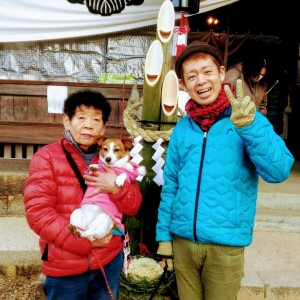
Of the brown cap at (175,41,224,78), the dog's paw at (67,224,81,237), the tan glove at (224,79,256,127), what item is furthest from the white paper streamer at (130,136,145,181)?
the tan glove at (224,79,256,127)

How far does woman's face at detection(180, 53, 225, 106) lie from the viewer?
7.45 feet

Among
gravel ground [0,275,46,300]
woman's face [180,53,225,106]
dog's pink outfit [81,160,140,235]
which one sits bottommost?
gravel ground [0,275,46,300]

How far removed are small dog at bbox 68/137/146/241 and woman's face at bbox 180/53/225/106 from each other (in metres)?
0.68

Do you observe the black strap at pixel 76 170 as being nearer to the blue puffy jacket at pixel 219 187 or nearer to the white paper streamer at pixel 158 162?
the blue puffy jacket at pixel 219 187

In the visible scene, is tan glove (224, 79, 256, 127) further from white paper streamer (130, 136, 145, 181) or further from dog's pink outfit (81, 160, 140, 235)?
white paper streamer (130, 136, 145, 181)

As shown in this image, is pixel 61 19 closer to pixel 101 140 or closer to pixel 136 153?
pixel 136 153

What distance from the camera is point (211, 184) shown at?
2.22 meters

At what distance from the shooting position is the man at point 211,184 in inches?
86.7

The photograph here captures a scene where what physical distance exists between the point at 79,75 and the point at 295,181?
427 cm

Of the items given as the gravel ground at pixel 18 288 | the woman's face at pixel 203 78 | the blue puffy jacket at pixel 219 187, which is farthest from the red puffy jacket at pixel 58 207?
the gravel ground at pixel 18 288

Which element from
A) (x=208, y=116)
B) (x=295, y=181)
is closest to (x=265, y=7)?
(x=295, y=181)

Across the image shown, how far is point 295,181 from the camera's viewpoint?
6.49 m

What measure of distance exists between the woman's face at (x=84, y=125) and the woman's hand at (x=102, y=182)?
0.25 metres

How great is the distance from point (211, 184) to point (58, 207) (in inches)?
38.0
